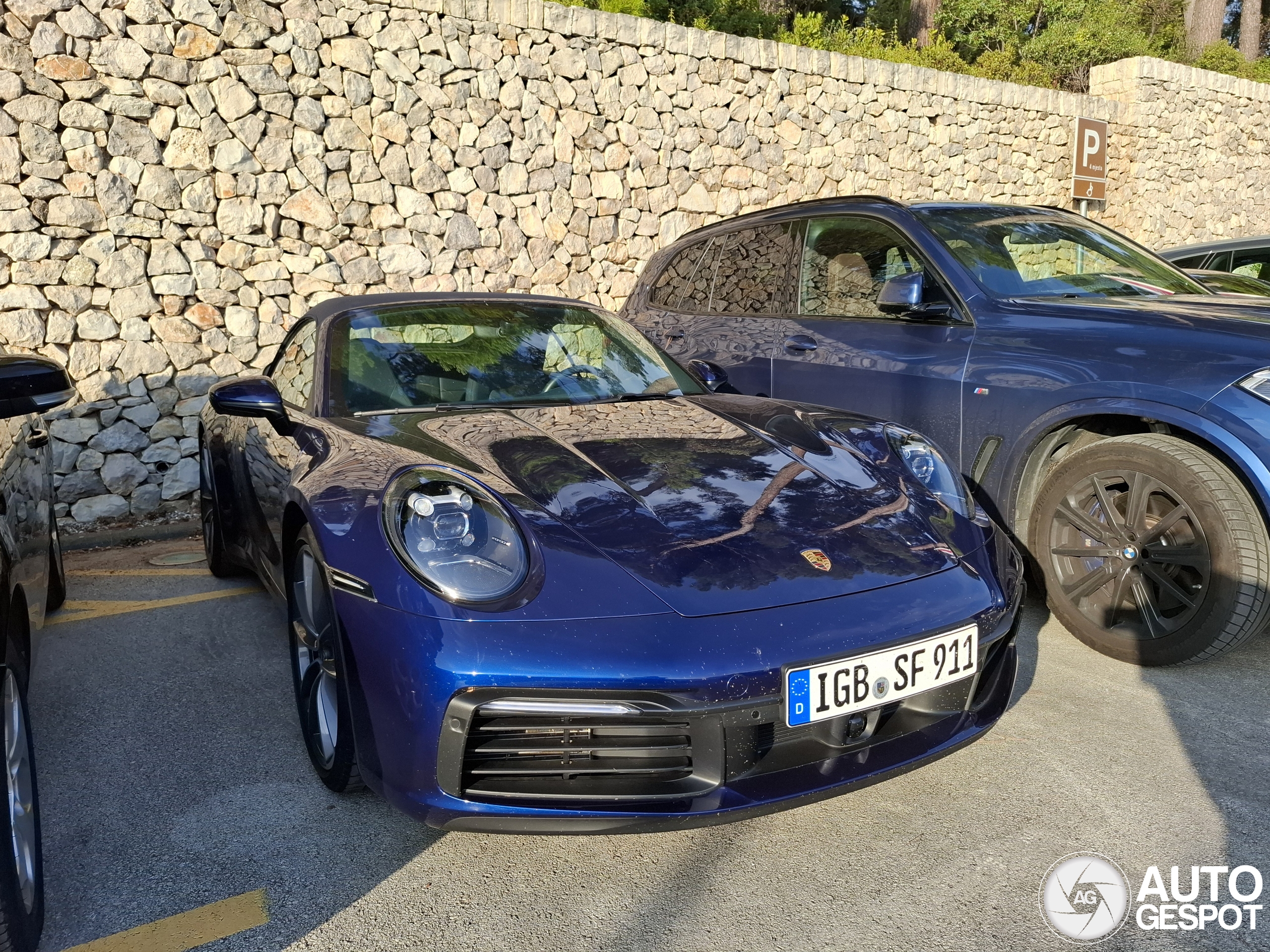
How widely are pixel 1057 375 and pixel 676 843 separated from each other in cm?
224

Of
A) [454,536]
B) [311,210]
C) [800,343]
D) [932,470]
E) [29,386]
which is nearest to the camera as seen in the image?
[454,536]

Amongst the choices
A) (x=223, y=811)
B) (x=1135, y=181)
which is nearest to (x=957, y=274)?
(x=223, y=811)

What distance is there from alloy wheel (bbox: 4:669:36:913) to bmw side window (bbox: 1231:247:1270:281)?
768cm

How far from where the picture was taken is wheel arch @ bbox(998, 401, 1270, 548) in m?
3.06

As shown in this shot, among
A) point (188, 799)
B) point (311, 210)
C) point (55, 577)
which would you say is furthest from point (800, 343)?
point (311, 210)

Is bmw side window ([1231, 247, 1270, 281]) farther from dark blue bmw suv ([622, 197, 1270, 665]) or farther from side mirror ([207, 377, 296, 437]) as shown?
side mirror ([207, 377, 296, 437])

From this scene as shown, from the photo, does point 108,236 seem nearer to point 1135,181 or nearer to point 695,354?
point 695,354

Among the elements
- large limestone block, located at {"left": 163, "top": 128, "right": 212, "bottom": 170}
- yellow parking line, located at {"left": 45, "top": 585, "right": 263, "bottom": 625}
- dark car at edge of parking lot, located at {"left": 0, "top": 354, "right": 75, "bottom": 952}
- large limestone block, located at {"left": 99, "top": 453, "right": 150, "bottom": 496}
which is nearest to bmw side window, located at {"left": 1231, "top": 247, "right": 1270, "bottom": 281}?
yellow parking line, located at {"left": 45, "top": 585, "right": 263, "bottom": 625}

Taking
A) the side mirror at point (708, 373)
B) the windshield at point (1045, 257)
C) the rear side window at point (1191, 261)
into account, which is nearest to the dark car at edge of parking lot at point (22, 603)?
the side mirror at point (708, 373)

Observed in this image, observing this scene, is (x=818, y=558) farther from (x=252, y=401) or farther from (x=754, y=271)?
(x=754, y=271)

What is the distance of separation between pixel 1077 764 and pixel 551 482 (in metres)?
1.62

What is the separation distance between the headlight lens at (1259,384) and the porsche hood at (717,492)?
Result: 45.0 inches

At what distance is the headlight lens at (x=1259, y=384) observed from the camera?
3.07 meters

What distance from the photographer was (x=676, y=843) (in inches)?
92.8
